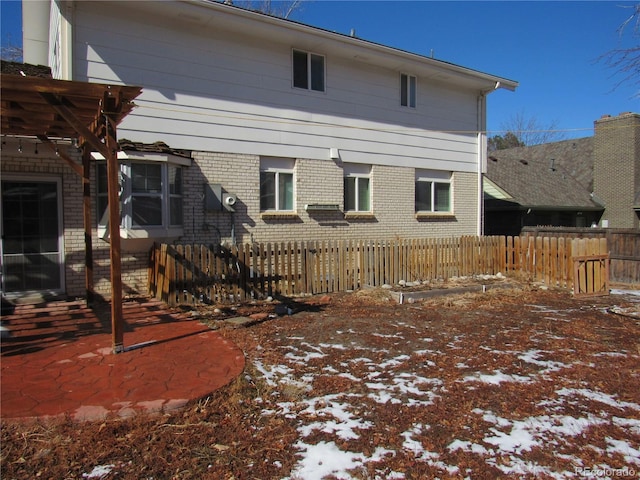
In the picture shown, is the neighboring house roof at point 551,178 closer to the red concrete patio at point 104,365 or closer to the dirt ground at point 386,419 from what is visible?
the dirt ground at point 386,419

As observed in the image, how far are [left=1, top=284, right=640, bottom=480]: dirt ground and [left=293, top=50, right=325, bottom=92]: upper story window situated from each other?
7070 mm

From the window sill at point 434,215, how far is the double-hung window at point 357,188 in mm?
1839

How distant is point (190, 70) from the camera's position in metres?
9.78

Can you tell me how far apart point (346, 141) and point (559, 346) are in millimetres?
7631

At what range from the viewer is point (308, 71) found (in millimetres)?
11461

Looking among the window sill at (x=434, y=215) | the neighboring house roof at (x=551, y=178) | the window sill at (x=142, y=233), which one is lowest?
the window sill at (x=142, y=233)

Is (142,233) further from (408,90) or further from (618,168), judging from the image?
(618,168)

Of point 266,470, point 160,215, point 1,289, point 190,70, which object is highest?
point 190,70

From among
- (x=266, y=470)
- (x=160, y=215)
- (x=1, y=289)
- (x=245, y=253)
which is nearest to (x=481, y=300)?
(x=245, y=253)

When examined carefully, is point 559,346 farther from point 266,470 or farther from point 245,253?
point 245,253

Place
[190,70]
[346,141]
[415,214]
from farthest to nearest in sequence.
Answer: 1. [415,214]
2. [346,141]
3. [190,70]

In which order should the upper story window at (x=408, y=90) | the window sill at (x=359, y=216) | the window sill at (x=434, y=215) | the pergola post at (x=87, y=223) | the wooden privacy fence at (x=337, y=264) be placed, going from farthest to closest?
the window sill at (x=434, y=215), the upper story window at (x=408, y=90), the window sill at (x=359, y=216), the wooden privacy fence at (x=337, y=264), the pergola post at (x=87, y=223)

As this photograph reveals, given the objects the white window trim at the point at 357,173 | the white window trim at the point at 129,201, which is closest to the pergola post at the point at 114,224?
the white window trim at the point at 129,201

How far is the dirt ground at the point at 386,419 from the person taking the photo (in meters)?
3.07
